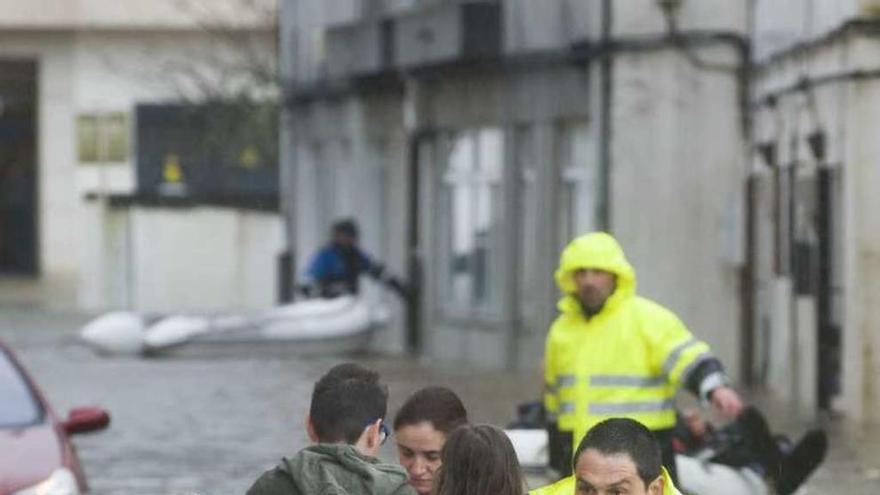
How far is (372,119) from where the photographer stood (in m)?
37.7

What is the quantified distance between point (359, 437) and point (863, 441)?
540 inches

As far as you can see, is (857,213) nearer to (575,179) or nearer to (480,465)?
(575,179)

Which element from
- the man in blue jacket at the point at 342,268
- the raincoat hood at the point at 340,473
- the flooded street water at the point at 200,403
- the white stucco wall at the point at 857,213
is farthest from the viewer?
the man in blue jacket at the point at 342,268

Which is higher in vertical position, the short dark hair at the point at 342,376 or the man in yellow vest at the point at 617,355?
the short dark hair at the point at 342,376

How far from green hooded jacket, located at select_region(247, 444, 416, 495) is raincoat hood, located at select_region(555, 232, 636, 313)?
4.59m

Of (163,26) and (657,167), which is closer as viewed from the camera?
(657,167)

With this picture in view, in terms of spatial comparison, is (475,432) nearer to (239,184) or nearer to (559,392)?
(559,392)

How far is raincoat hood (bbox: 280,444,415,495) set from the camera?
733 cm

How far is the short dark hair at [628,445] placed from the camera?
7161 mm

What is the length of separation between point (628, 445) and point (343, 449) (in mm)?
741

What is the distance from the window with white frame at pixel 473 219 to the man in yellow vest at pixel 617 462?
2486cm

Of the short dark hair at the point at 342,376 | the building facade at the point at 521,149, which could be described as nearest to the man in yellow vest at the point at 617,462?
the short dark hair at the point at 342,376

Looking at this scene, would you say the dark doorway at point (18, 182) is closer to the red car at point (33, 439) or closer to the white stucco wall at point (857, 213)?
the white stucco wall at point (857, 213)

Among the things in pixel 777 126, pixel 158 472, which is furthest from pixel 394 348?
pixel 158 472
